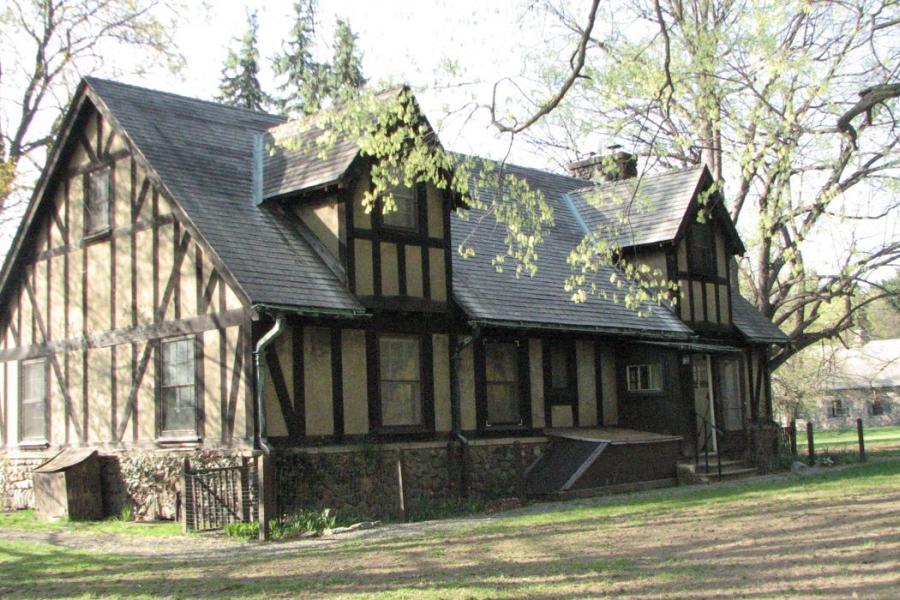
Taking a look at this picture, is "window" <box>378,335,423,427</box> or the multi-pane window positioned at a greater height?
"window" <box>378,335,423,427</box>

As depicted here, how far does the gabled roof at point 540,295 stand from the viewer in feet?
65.3

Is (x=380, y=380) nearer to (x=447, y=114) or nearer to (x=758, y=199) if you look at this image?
(x=447, y=114)

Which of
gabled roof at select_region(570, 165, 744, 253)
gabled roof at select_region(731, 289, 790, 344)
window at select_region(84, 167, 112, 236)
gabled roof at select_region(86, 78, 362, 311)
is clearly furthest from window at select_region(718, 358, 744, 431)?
window at select_region(84, 167, 112, 236)

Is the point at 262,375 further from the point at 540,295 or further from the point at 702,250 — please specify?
the point at 702,250

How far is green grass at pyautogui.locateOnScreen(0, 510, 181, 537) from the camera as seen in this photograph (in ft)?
53.1

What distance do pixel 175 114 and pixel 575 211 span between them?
11.7 metres

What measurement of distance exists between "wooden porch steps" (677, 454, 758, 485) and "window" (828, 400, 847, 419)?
48525mm

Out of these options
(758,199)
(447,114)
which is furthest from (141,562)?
(758,199)

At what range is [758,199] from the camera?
2966 centimetres

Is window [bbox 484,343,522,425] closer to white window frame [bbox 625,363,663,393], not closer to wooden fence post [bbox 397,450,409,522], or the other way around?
white window frame [bbox 625,363,663,393]

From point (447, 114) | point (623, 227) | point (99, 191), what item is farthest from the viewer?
point (623, 227)

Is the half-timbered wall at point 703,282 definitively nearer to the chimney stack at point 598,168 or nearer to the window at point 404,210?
the chimney stack at point 598,168

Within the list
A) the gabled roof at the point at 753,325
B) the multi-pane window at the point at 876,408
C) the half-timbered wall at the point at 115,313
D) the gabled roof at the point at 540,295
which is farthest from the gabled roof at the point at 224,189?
the multi-pane window at the point at 876,408

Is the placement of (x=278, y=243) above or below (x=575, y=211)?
below
